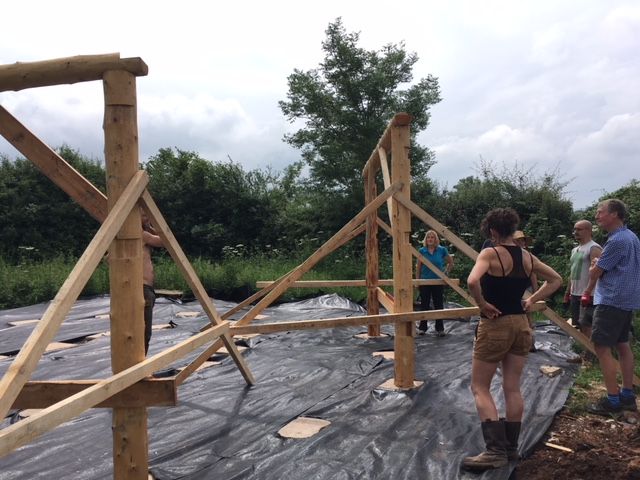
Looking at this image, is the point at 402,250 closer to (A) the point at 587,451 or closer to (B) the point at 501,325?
(B) the point at 501,325

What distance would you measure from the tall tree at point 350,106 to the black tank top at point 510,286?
1003cm

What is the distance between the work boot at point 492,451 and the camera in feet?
9.81

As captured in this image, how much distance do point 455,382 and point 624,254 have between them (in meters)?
1.81

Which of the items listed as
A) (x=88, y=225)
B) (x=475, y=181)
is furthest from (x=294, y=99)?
(x=88, y=225)

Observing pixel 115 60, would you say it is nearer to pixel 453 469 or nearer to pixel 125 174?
pixel 125 174

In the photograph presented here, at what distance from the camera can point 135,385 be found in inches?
105

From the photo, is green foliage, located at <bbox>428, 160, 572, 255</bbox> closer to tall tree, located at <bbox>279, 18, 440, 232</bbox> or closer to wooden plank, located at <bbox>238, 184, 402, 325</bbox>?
tall tree, located at <bbox>279, 18, 440, 232</bbox>

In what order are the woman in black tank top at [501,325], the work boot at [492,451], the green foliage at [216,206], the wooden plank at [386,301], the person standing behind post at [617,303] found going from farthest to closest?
the green foliage at [216,206]
the wooden plank at [386,301]
the person standing behind post at [617,303]
the woman in black tank top at [501,325]
the work boot at [492,451]

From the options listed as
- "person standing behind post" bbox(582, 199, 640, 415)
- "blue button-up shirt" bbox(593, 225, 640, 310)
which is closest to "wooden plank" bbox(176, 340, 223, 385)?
"person standing behind post" bbox(582, 199, 640, 415)

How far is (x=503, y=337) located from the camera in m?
3.15

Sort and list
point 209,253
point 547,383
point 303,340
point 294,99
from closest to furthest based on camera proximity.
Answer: point 547,383 → point 303,340 → point 294,99 → point 209,253

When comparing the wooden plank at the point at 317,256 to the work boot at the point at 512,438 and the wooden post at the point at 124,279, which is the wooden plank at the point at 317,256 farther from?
the work boot at the point at 512,438

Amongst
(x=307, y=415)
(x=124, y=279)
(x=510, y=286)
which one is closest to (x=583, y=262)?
(x=510, y=286)

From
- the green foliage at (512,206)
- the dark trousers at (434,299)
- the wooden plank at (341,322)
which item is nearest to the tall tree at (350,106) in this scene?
the green foliage at (512,206)
